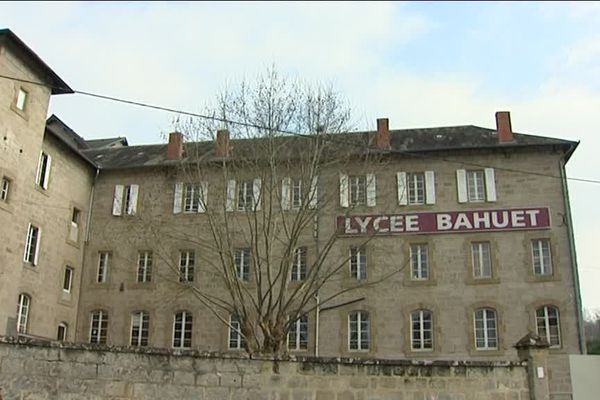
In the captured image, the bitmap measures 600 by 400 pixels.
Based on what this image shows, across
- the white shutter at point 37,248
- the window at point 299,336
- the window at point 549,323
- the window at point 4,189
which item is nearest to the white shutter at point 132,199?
the white shutter at point 37,248

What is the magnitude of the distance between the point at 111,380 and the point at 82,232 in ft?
55.5

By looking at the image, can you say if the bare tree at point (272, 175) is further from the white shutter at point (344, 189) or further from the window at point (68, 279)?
the window at point (68, 279)

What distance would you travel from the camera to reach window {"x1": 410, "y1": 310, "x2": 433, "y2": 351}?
20984 millimetres

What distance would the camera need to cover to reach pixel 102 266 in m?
24.1

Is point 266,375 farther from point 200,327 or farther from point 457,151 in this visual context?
point 457,151

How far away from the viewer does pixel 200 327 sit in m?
22.6

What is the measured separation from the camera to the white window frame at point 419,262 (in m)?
21.8

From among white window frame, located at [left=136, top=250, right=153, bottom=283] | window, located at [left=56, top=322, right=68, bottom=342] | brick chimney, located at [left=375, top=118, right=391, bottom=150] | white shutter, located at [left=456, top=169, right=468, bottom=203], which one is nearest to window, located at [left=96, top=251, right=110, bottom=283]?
white window frame, located at [left=136, top=250, right=153, bottom=283]

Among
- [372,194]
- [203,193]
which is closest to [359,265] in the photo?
[372,194]

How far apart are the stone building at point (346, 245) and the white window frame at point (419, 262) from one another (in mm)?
50

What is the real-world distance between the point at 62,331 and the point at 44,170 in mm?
5872

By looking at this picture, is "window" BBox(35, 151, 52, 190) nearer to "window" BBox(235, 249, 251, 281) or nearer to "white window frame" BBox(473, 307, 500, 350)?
"window" BBox(235, 249, 251, 281)

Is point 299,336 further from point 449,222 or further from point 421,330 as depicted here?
point 449,222

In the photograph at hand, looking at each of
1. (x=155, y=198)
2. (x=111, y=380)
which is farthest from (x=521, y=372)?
(x=155, y=198)
